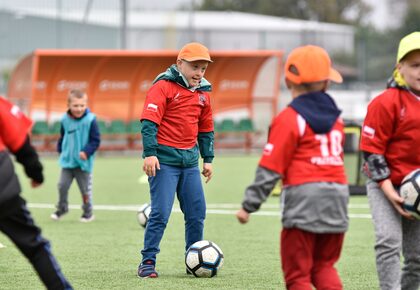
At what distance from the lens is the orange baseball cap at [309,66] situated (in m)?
6.13

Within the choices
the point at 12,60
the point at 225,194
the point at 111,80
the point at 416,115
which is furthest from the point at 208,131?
the point at 12,60

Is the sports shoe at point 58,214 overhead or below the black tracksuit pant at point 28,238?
below

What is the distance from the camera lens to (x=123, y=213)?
1420cm

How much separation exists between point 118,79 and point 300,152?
996 inches

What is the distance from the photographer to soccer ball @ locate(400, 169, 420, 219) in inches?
249

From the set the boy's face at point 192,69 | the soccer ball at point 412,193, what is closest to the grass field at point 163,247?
the boy's face at point 192,69

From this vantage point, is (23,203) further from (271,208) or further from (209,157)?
(271,208)

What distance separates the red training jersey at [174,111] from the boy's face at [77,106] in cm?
424

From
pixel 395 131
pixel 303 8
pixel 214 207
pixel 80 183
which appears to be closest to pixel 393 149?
pixel 395 131

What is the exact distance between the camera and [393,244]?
6.43 m

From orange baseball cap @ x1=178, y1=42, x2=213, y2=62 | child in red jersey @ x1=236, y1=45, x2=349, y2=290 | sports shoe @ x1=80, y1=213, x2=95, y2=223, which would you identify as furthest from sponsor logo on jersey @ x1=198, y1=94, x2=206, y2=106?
sports shoe @ x1=80, y1=213, x2=95, y2=223

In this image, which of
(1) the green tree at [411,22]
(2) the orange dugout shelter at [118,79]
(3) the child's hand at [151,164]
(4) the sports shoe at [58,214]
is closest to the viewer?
(3) the child's hand at [151,164]

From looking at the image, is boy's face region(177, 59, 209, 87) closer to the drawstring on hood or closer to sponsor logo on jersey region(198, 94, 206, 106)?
sponsor logo on jersey region(198, 94, 206, 106)

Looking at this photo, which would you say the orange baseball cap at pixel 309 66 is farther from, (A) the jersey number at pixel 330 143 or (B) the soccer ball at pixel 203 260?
(B) the soccer ball at pixel 203 260
